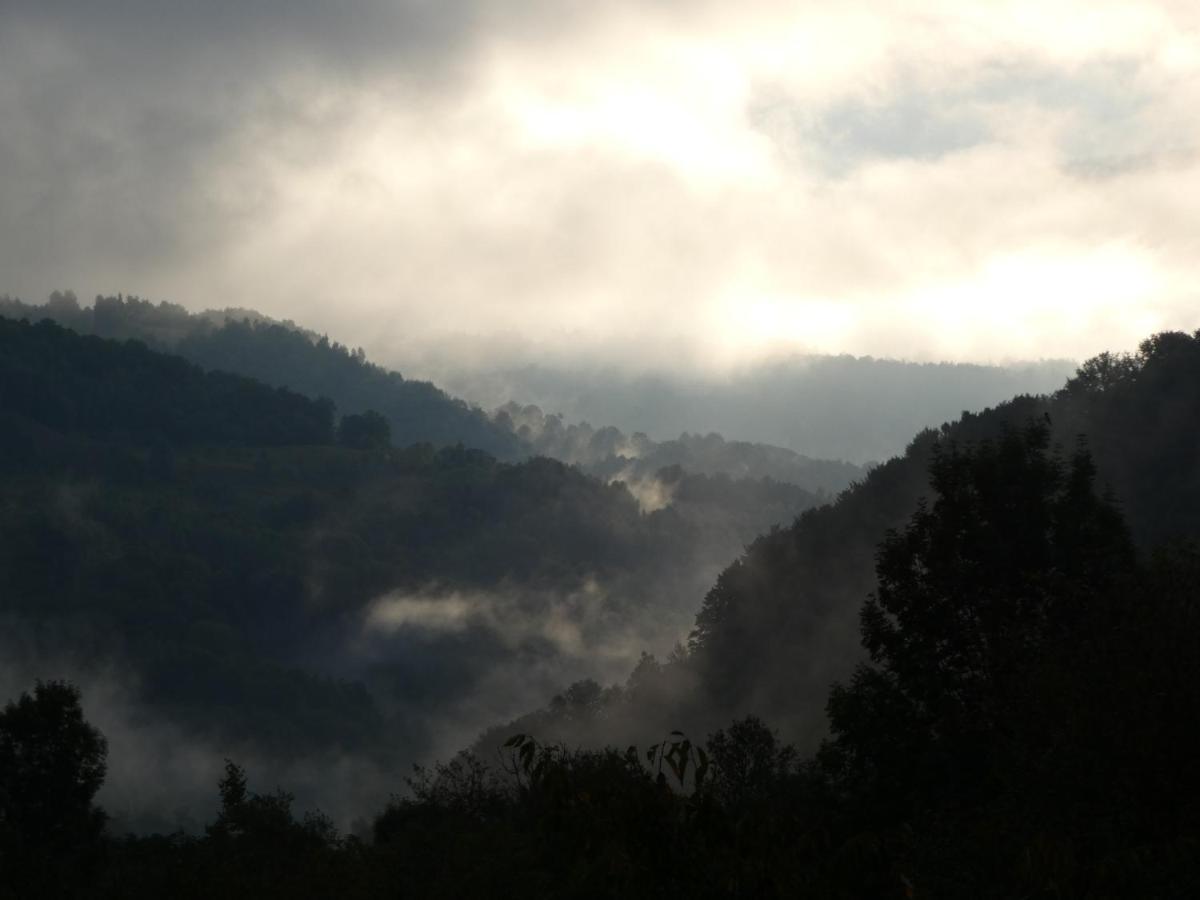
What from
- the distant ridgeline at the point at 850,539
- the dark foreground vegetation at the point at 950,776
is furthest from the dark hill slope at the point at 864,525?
the dark foreground vegetation at the point at 950,776

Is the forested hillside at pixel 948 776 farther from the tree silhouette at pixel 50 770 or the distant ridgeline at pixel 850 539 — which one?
the distant ridgeline at pixel 850 539

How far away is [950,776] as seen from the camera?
36.8 m

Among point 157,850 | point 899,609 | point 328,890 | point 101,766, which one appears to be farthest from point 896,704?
point 101,766

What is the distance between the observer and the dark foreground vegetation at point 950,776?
54.1ft

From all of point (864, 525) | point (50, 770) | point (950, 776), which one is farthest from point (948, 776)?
point (864, 525)

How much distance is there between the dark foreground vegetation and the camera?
16.5 m

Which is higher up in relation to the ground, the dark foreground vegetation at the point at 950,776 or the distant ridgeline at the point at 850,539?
the distant ridgeline at the point at 850,539

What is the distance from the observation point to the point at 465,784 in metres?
83.6

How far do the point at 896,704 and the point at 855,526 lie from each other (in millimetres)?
128673

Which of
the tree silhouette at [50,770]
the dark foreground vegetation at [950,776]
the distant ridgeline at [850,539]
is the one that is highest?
the distant ridgeline at [850,539]

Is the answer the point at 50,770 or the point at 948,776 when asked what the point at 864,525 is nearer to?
the point at 50,770

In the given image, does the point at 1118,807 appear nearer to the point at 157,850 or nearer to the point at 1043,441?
the point at 1043,441

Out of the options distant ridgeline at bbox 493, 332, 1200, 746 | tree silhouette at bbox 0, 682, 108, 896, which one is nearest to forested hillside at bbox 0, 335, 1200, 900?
tree silhouette at bbox 0, 682, 108, 896

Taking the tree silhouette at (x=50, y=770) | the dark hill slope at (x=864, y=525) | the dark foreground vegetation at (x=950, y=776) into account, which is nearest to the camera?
the dark foreground vegetation at (x=950, y=776)
